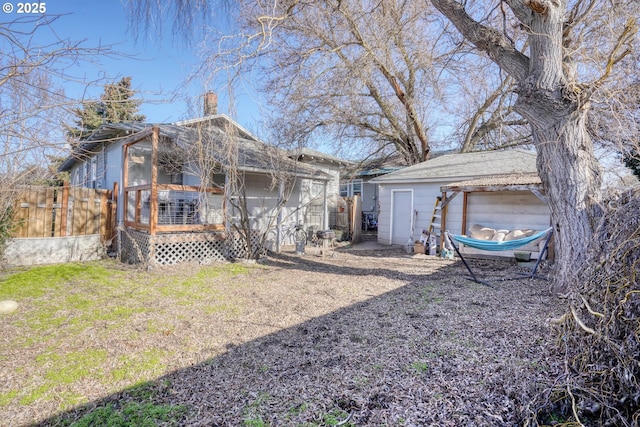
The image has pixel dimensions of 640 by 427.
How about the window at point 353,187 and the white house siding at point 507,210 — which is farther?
the window at point 353,187

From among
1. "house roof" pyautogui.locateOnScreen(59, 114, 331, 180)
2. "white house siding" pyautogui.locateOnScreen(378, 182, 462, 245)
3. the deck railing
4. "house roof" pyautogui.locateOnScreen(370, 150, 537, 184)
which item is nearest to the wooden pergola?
"white house siding" pyautogui.locateOnScreen(378, 182, 462, 245)

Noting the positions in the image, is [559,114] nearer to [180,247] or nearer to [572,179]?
[572,179]

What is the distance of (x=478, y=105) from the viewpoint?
1404 centimetres

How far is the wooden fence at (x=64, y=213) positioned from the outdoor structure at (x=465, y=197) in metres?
8.43

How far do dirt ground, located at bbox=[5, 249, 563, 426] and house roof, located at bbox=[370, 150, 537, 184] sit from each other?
15.4 ft

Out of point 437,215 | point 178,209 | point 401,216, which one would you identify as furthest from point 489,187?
point 178,209

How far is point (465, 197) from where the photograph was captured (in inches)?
388

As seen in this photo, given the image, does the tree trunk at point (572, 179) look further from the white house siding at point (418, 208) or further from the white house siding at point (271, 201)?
the white house siding at point (271, 201)

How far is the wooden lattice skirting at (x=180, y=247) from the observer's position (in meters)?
7.42

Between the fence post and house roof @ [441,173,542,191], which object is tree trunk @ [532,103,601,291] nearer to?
house roof @ [441,173,542,191]

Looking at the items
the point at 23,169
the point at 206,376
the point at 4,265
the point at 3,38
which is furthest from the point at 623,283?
the point at 4,265

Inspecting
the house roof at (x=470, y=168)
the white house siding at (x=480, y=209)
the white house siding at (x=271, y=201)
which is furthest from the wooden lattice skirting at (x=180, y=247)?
the house roof at (x=470, y=168)

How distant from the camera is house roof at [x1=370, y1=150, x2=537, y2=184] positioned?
9961 mm

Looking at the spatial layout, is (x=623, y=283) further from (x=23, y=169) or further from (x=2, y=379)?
(x=23, y=169)
